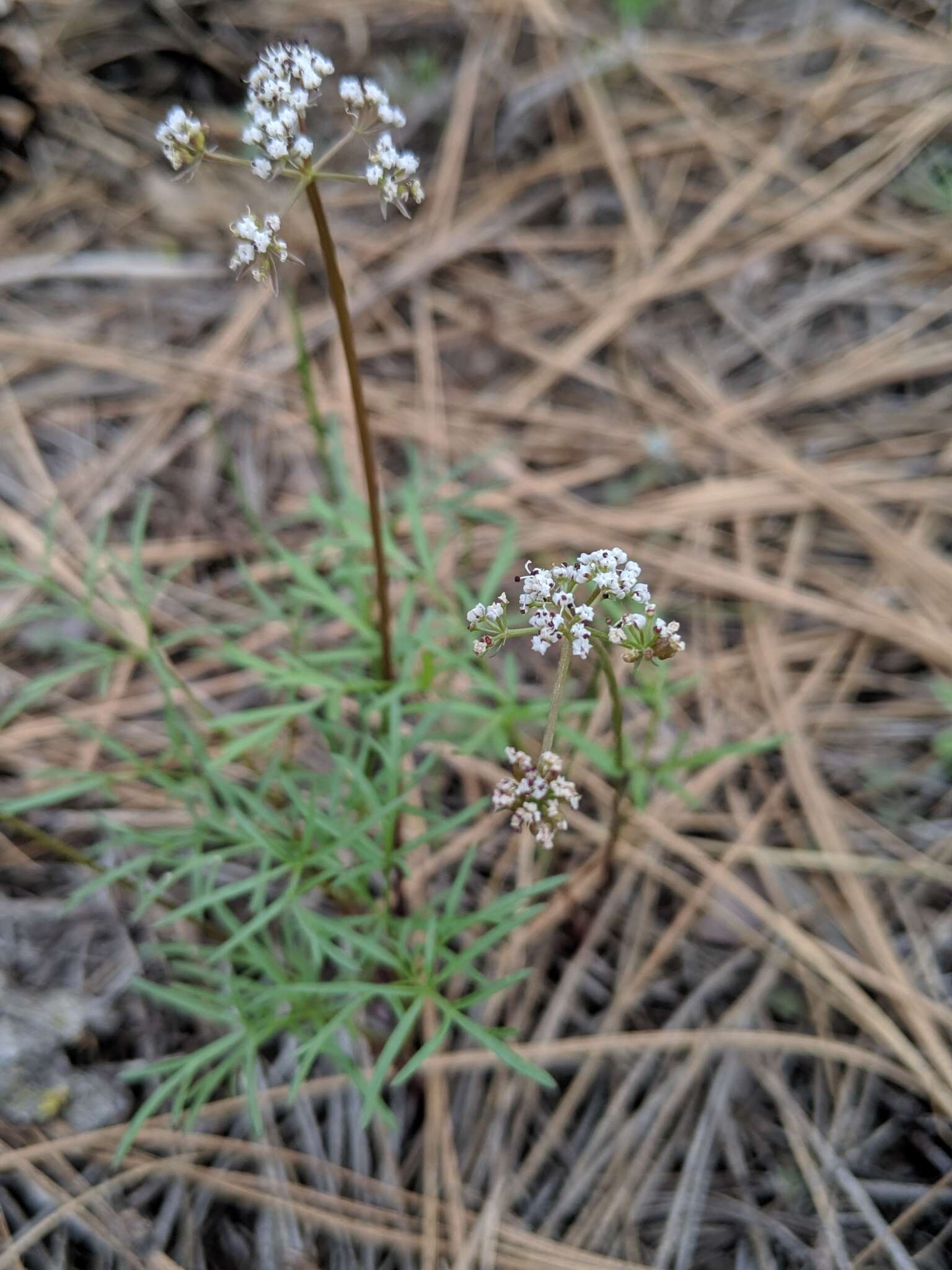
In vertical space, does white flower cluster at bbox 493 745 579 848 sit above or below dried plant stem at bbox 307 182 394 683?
below

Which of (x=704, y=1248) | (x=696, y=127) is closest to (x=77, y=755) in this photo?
(x=704, y=1248)

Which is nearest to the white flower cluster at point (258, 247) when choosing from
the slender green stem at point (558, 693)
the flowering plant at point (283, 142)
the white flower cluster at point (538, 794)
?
the flowering plant at point (283, 142)

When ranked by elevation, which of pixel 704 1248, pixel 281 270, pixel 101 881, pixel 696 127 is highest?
pixel 696 127

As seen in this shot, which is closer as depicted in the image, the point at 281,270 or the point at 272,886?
the point at 272,886

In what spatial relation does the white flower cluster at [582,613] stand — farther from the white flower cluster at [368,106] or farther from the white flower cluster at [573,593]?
the white flower cluster at [368,106]

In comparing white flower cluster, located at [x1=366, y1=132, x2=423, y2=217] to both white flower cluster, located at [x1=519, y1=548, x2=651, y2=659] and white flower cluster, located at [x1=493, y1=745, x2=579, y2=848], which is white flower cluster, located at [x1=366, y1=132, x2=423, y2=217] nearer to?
white flower cluster, located at [x1=519, y1=548, x2=651, y2=659]

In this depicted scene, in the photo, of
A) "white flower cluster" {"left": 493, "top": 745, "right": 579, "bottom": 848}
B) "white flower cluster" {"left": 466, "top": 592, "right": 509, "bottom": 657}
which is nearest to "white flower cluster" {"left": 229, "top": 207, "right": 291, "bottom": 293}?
"white flower cluster" {"left": 466, "top": 592, "right": 509, "bottom": 657}

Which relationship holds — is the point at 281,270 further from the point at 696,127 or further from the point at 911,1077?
the point at 911,1077
